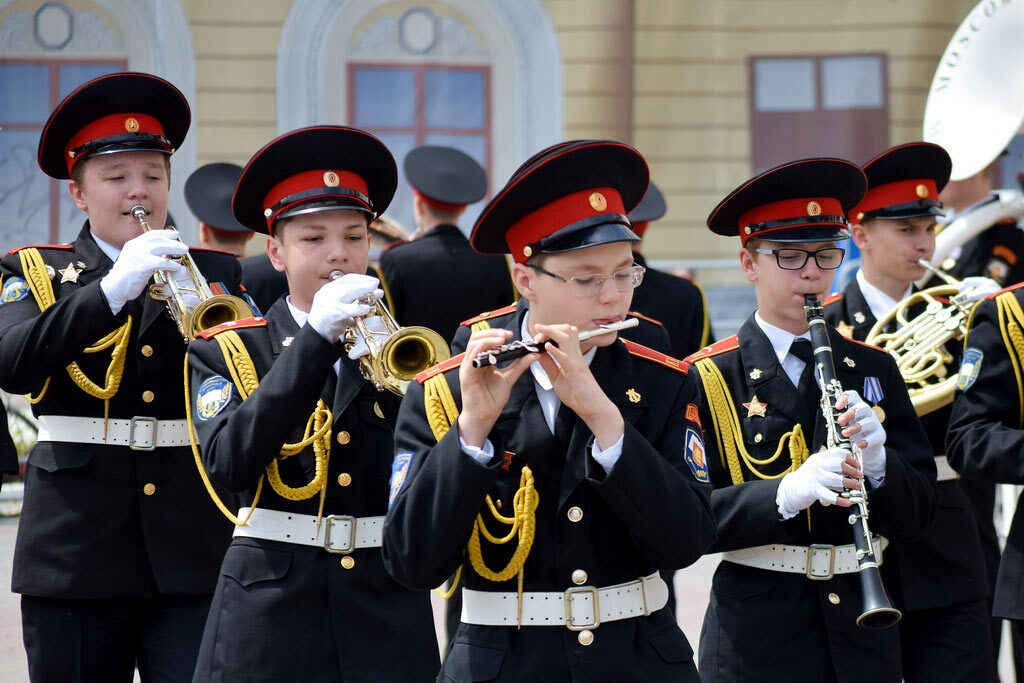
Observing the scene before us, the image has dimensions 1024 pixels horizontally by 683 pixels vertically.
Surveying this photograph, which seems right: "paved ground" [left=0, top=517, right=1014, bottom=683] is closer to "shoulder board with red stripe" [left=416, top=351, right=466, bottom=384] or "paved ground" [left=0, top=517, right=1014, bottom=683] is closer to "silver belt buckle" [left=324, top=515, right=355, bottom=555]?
"silver belt buckle" [left=324, top=515, right=355, bottom=555]

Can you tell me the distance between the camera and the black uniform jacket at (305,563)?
3.66m

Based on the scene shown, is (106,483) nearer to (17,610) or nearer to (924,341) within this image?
(924,341)

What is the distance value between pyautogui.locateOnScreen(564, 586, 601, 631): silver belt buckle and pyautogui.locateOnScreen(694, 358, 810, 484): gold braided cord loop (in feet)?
3.89

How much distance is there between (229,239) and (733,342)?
11.7ft

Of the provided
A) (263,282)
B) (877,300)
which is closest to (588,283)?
(877,300)

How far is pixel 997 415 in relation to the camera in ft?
14.5

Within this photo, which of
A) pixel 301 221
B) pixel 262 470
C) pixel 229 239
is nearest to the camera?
pixel 262 470

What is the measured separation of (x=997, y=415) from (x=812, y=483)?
94 centimetres

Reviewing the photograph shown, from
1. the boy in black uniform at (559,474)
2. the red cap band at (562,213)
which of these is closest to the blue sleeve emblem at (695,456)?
the boy in black uniform at (559,474)

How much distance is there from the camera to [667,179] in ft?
45.5

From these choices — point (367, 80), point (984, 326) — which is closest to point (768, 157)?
point (367, 80)

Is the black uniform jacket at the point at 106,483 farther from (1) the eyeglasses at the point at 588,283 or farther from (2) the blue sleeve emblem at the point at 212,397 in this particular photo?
(1) the eyeglasses at the point at 588,283

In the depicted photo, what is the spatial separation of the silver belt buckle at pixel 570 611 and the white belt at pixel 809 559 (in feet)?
3.57

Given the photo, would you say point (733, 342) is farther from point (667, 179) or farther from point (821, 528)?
point (667, 179)
